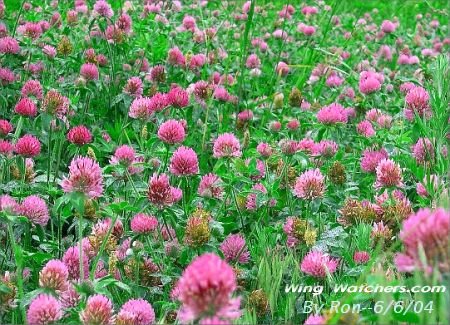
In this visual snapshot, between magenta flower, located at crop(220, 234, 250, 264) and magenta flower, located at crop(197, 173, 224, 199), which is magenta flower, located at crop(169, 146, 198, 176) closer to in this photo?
magenta flower, located at crop(197, 173, 224, 199)

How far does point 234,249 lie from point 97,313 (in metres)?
0.67

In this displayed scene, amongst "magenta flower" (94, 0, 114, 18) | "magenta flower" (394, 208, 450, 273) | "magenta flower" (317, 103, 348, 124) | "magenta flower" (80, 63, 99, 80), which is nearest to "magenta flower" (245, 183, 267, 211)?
"magenta flower" (317, 103, 348, 124)

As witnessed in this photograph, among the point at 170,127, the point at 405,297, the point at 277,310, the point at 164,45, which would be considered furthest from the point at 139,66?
the point at 405,297

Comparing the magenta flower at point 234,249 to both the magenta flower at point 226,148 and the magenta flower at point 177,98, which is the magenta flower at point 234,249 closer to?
the magenta flower at point 226,148

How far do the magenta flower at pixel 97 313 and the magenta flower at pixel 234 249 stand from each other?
618 mm

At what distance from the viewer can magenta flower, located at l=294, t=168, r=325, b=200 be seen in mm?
2033

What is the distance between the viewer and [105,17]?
3389mm

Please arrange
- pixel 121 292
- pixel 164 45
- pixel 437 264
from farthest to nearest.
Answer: pixel 164 45 < pixel 121 292 < pixel 437 264

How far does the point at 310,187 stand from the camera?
203cm

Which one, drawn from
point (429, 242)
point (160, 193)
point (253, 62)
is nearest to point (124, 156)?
point (160, 193)

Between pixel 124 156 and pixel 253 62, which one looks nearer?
pixel 124 156

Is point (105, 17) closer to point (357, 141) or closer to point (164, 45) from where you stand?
point (164, 45)

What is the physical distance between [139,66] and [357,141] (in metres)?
1.21

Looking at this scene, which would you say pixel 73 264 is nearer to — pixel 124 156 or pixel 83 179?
pixel 83 179
